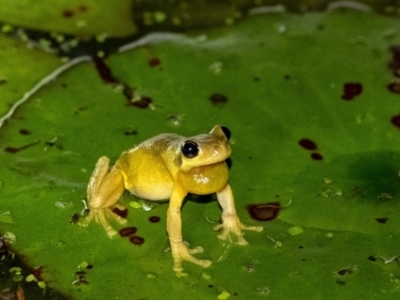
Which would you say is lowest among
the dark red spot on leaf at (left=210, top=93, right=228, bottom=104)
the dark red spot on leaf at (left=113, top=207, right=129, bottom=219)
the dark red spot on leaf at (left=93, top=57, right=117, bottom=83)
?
the dark red spot on leaf at (left=113, top=207, right=129, bottom=219)

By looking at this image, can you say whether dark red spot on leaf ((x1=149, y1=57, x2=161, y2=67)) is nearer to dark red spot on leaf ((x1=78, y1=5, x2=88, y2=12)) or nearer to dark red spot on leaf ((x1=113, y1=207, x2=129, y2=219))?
dark red spot on leaf ((x1=78, y1=5, x2=88, y2=12))

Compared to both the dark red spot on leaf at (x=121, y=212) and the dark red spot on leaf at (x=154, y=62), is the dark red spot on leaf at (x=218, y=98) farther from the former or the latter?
the dark red spot on leaf at (x=121, y=212)

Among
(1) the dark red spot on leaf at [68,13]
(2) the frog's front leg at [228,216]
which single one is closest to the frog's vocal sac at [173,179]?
(2) the frog's front leg at [228,216]

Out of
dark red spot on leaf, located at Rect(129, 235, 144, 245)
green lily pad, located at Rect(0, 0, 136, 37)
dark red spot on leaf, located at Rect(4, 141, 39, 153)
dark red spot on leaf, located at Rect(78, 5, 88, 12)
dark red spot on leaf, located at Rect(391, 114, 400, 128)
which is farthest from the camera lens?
dark red spot on leaf, located at Rect(78, 5, 88, 12)

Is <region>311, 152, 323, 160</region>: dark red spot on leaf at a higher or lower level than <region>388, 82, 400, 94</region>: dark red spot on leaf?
lower

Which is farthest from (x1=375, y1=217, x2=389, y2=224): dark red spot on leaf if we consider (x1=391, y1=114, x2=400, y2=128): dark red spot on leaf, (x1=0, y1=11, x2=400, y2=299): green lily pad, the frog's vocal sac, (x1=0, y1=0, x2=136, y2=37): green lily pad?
(x1=0, y1=0, x2=136, y2=37): green lily pad

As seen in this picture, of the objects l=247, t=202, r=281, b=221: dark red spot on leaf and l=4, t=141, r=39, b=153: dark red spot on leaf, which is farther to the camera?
l=4, t=141, r=39, b=153: dark red spot on leaf

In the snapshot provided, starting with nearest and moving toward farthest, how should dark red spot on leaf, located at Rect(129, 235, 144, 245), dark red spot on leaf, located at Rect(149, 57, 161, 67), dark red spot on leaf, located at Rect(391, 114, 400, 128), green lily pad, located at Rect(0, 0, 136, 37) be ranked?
dark red spot on leaf, located at Rect(129, 235, 144, 245) < dark red spot on leaf, located at Rect(391, 114, 400, 128) < dark red spot on leaf, located at Rect(149, 57, 161, 67) < green lily pad, located at Rect(0, 0, 136, 37)
